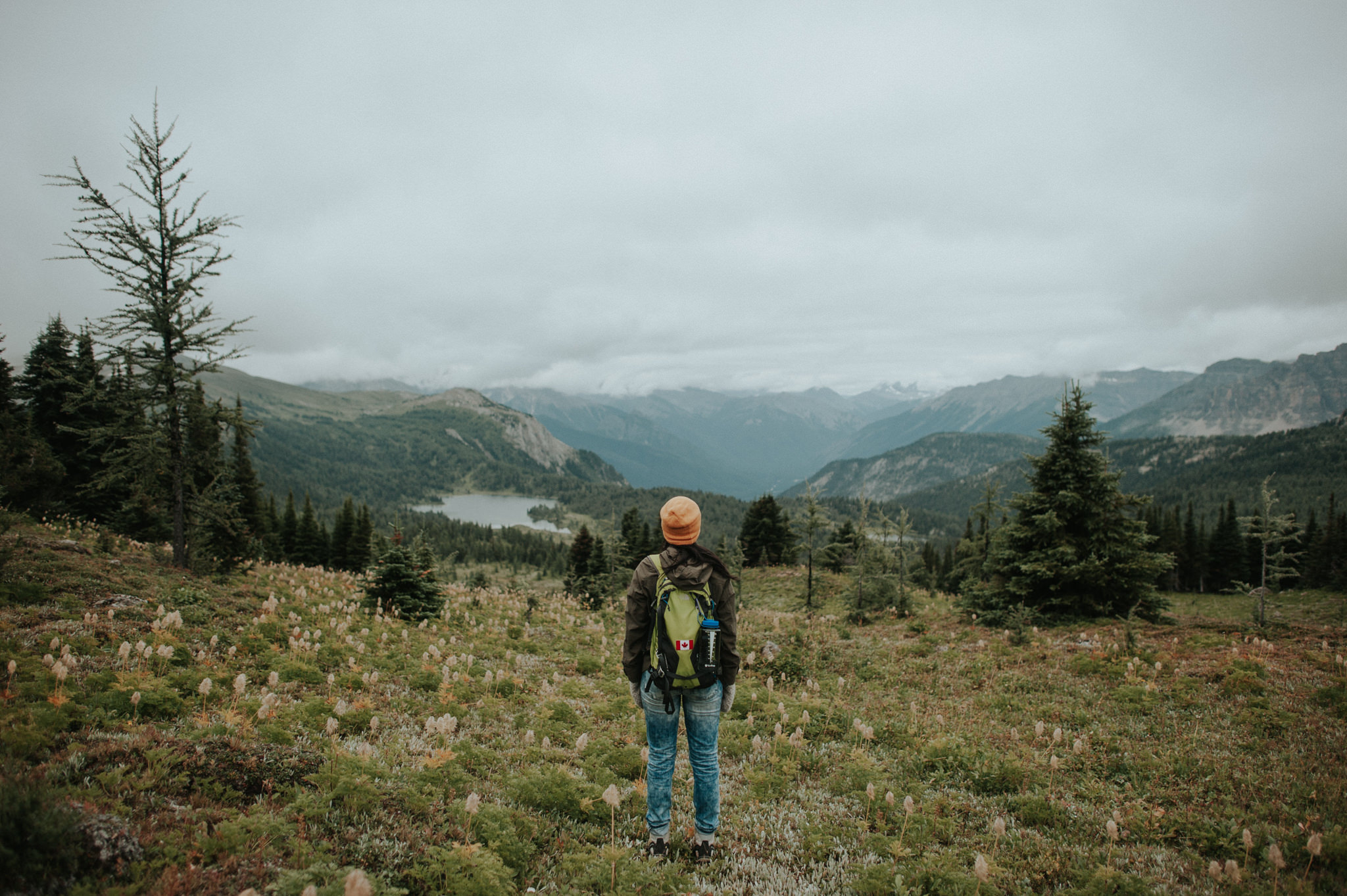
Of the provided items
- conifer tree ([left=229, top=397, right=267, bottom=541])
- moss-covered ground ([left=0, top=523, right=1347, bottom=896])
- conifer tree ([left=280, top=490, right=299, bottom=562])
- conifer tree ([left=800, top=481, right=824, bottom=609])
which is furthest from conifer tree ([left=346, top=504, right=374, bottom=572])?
conifer tree ([left=800, top=481, right=824, bottom=609])

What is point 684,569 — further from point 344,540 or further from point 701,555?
point 344,540

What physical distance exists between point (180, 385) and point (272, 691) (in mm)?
11652

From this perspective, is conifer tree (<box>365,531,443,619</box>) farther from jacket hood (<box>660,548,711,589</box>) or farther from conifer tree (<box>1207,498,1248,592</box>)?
conifer tree (<box>1207,498,1248,592</box>)

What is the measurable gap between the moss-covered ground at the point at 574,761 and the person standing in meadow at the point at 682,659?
628 mm

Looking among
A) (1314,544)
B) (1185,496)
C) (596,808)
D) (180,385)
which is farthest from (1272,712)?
(1185,496)

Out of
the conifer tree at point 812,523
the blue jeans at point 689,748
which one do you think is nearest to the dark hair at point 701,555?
the blue jeans at point 689,748

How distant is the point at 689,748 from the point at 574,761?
9.87 ft

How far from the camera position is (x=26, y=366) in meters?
29.3

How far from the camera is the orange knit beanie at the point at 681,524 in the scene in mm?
5301

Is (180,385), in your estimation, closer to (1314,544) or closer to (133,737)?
(133,737)

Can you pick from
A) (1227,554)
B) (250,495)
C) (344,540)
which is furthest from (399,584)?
(1227,554)

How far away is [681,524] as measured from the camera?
5.30 m

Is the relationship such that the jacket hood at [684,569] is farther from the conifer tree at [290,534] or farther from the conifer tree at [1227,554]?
the conifer tree at [1227,554]

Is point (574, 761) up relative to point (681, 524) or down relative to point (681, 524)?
down
